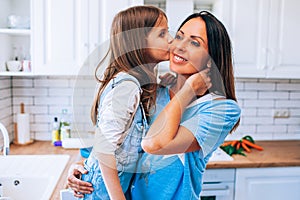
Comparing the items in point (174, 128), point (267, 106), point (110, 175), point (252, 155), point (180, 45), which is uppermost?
point (180, 45)

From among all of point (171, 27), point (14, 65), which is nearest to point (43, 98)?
point (14, 65)

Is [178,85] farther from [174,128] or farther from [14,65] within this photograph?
[14,65]

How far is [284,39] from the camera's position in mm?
2117

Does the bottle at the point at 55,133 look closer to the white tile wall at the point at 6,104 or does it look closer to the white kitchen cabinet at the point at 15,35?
the white tile wall at the point at 6,104

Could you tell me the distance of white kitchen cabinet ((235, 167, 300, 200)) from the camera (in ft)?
6.40

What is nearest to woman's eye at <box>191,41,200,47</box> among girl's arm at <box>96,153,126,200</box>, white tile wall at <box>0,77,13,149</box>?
girl's arm at <box>96,153,126,200</box>

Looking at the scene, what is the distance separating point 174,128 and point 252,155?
1.42 m

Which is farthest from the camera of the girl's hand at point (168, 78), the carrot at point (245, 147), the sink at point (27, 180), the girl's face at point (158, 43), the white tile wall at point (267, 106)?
the white tile wall at point (267, 106)

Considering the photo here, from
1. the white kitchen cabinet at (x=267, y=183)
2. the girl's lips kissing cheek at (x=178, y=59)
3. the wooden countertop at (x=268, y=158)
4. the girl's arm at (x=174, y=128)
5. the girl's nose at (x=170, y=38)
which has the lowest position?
the white kitchen cabinet at (x=267, y=183)

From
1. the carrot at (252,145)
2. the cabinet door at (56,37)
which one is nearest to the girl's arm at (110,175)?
the cabinet door at (56,37)

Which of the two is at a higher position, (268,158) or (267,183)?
(268,158)

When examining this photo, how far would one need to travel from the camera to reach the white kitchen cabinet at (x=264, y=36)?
205 centimetres

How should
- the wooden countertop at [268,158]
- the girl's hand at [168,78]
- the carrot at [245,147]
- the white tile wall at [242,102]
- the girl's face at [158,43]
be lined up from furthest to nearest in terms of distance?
the white tile wall at [242,102] → the carrot at [245,147] → the wooden countertop at [268,158] → the girl's hand at [168,78] → the girl's face at [158,43]

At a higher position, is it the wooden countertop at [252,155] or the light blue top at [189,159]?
the light blue top at [189,159]
